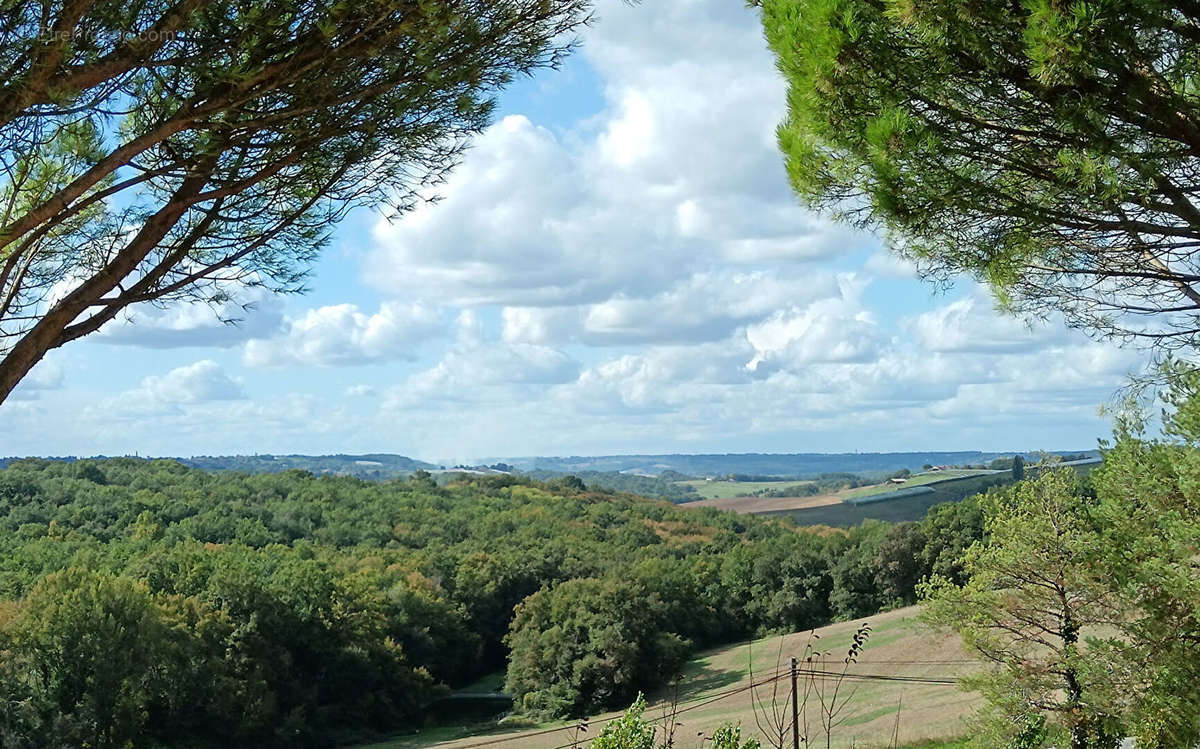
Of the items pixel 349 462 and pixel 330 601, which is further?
pixel 349 462

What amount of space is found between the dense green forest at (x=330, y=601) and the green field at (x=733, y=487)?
8063cm

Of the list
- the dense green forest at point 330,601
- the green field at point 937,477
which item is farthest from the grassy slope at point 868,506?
the dense green forest at point 330,601

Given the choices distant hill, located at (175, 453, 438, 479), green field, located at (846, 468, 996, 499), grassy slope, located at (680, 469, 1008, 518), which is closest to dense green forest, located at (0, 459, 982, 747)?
grassy slope, located at (680, 469, 1008, 518)

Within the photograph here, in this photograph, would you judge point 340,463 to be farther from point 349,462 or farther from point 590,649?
point 590,649

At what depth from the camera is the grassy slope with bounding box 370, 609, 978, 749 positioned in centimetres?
1983

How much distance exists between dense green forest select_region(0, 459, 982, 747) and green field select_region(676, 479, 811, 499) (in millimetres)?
80632

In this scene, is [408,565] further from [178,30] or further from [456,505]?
[178,30]

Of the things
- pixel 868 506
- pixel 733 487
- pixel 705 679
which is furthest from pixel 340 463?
pixel 705 679

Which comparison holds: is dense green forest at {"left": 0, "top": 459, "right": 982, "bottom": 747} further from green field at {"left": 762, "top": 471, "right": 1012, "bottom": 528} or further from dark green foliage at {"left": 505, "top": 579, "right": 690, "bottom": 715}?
green field at {"left": 762, "top": 471, "right": 1012, "bottom": 528}

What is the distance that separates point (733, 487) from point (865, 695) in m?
124

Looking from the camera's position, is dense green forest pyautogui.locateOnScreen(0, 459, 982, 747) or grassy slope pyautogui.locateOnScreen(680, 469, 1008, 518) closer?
dense green forest pyautogui.locateOnScreen(0, 459, 982, 747)

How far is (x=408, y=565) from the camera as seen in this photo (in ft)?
136

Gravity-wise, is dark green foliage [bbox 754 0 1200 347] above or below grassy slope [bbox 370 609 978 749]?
above

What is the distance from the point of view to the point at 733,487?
149m
